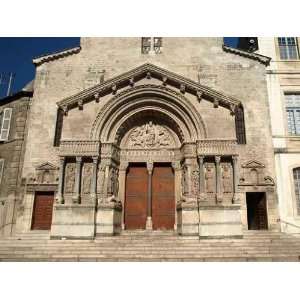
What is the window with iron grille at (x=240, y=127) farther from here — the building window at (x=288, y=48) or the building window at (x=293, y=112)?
the building window at (x=288, y=48)

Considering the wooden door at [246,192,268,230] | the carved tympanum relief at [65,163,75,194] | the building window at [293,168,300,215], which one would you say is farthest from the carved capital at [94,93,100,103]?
the building window at [293,168,300,215]

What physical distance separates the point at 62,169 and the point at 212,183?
6.40 m

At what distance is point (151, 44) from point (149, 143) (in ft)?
19.1

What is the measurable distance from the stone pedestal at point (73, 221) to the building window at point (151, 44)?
9166 millimetres

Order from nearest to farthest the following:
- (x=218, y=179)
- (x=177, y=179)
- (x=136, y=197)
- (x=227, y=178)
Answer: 1. (x=218, y=179)
2. (x=227, y=178)
3. (x=177, y=179)
4. (x=136, y=197)

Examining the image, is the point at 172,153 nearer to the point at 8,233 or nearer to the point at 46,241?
the point at 46,241

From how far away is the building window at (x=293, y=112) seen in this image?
15859 mm

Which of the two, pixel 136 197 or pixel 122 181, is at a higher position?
pixel 122 181

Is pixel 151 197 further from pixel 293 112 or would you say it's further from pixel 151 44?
pixel 293 112

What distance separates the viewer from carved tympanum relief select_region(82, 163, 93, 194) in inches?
523

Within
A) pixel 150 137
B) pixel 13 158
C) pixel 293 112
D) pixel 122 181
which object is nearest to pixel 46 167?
pixel 13 158

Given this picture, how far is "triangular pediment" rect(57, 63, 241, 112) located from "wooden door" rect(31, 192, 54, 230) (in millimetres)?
4402

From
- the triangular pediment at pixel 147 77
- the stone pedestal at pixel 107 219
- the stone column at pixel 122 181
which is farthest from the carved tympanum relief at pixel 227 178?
the stone pedestal at pixel 107 219

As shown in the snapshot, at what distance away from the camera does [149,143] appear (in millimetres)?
15039
